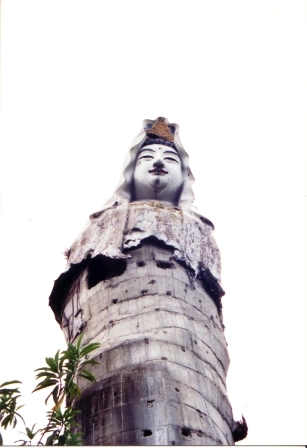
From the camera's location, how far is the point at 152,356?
653 inches

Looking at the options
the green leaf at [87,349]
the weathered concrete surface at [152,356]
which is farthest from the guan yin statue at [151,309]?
the green leaf at [87,349]

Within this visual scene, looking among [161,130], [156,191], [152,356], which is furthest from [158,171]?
[152,356]

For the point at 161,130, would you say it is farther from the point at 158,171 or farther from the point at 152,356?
the point at 152,356

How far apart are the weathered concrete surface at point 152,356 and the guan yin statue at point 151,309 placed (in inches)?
0.9

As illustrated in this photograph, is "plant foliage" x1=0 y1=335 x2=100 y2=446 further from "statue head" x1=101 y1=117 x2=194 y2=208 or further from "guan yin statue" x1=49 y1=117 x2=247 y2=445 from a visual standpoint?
"statue head" x1=101 y1=117 x2=194 y2=208

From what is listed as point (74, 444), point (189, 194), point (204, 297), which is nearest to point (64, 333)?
point (204, 297)

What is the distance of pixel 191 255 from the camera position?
19828mm

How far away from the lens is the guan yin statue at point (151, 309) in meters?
15.5

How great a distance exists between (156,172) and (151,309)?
17.4ft

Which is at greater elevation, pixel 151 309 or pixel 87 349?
pixel 151 309

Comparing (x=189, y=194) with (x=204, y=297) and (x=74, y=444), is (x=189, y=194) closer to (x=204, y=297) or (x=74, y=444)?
(x=204, y=297)

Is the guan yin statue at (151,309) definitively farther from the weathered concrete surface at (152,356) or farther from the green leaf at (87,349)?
the green leaf at (87,349)

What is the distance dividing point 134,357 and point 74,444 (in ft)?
18.8

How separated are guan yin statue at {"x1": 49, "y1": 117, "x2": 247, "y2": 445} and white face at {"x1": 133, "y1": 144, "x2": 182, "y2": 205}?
3 cm
